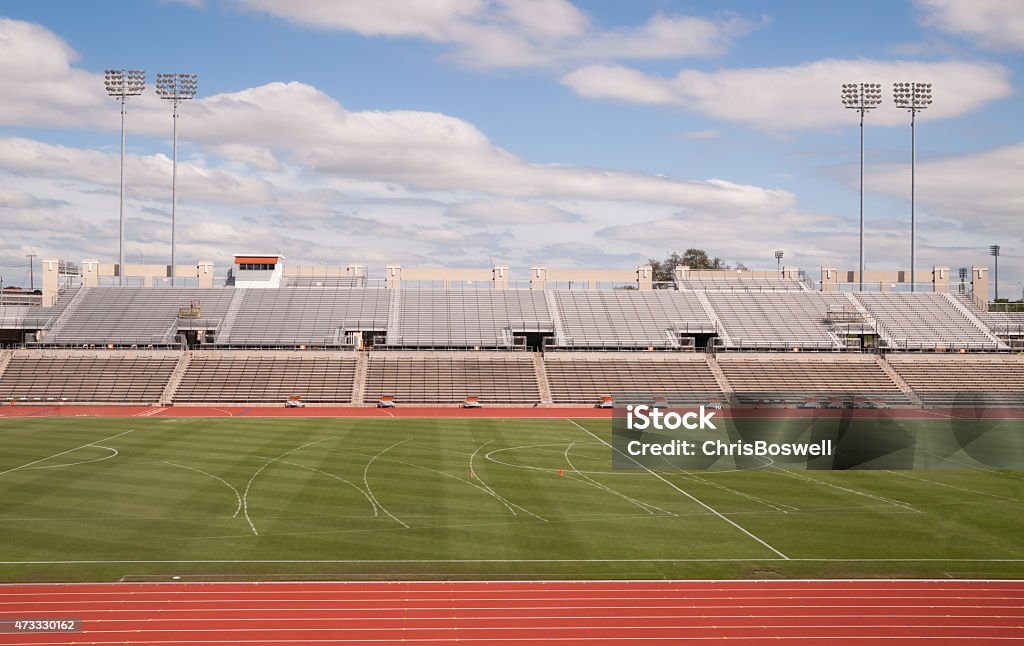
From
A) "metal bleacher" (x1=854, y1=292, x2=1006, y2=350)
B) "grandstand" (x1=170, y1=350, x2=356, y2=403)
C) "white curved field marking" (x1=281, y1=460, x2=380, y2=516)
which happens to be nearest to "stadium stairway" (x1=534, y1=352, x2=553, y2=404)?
"grandstand" (x1=170, y1=350, x2=356, y2=403)

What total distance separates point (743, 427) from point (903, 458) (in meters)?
8.50

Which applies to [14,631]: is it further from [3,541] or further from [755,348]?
Answer: [755,348]

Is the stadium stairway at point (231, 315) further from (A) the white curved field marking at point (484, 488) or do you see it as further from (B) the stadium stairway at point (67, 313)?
(A) the white curved field marking at point (484, 488)

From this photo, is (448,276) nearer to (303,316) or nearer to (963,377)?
(303,316)

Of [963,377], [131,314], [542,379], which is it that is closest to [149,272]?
[131,314]

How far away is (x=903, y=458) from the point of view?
4022 cm

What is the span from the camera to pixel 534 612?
64.5 ft

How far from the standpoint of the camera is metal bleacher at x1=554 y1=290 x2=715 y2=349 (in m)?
74.2

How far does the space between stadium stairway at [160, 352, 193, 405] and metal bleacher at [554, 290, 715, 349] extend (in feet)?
105

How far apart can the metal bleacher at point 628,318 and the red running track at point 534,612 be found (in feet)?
172

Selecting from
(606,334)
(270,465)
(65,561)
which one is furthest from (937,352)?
(65,561)

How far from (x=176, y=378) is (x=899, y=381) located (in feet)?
192

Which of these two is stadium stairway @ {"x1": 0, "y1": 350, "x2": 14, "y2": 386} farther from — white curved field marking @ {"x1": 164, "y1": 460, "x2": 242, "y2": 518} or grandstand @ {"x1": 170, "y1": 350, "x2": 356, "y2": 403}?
white curved field marking @ {"x1": 164, "y1": 460, "x2": 242, "y2": 518}

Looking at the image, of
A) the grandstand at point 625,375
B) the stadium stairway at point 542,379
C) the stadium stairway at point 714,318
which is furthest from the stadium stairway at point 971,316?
the stadium stairway at point 542,379
